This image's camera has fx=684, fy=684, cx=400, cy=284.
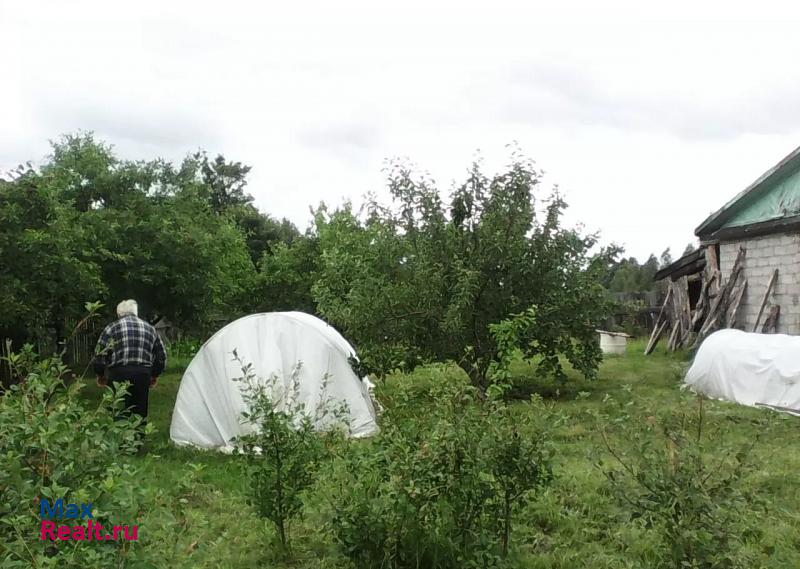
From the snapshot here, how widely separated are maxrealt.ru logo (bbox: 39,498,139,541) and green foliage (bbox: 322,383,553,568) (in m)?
1.37

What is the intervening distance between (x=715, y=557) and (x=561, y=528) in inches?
72.6

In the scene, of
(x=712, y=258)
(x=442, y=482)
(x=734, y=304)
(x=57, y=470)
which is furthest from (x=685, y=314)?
(x=57, y=470)

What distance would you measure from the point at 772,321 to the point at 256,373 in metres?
10.2

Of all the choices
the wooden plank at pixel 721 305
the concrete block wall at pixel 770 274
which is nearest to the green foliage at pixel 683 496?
the concrete block wall at pixel 770 274

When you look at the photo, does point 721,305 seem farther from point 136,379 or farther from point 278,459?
point 278,459

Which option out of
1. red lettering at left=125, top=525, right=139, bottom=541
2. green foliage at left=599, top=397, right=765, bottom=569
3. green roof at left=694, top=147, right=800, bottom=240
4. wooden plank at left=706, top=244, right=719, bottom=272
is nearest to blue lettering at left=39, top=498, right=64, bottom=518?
red lettering at left=125, top=525, right=139, bottom=541

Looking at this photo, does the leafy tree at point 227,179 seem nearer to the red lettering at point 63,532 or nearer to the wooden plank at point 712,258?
the wooden plank at point 712,258

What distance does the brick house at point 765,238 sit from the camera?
12.7m

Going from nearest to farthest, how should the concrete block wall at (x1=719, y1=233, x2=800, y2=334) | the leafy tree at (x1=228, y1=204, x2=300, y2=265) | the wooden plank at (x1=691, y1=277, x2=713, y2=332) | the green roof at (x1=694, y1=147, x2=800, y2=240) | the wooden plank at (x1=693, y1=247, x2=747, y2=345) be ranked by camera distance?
the concrete block wall at (x1=719, y1=233, x2=800, y2=334), the green roof at (x1=694, y1=147, x2=800, y2=240), the wooden plank at (x1=693, y1=247, x2=747, y2=345), the wooden plank at (x1=691, y1=277, x2=713, y2=332), the leafy tree at (x1=228, y1=204, x2=300, y2=265)

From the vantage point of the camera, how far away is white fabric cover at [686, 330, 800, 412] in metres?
8.72

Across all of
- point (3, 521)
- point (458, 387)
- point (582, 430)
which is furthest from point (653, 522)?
point (582, 430)

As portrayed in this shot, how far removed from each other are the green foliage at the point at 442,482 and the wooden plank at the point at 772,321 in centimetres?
1127

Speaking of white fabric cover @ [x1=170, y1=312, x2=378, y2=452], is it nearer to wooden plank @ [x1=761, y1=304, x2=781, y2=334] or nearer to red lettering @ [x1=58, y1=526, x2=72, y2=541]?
red lettering @ [x1=58, y1=526, x2=72, y2=541]

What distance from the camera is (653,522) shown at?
311 cm
